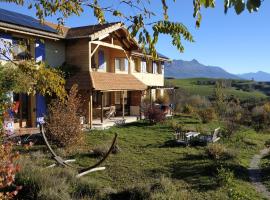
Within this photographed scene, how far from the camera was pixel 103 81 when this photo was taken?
2277 cm

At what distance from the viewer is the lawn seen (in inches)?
413

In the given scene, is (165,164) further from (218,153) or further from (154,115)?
(154,115)

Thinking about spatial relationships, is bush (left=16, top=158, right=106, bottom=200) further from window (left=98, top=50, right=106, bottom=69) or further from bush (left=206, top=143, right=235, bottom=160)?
window (left=98, top=50, right=106, bottom=69)

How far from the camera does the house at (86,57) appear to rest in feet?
63.6

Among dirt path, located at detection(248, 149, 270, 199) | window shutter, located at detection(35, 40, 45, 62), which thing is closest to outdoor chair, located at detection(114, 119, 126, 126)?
window shutter, located at detection(35, 40, 45, 62)

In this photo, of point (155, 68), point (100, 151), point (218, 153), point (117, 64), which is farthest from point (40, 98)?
point (155, 68)

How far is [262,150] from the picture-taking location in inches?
720

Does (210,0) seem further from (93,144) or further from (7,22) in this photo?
(7,22)

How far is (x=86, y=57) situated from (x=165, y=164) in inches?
421

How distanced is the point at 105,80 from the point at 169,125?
5.00 m

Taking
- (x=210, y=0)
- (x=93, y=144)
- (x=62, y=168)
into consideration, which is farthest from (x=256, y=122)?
(x=210, y=0)

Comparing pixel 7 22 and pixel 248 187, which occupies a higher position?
pixel 7 22

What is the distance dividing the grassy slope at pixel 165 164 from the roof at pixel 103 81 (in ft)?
10.1

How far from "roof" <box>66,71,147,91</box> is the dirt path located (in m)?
9.57
